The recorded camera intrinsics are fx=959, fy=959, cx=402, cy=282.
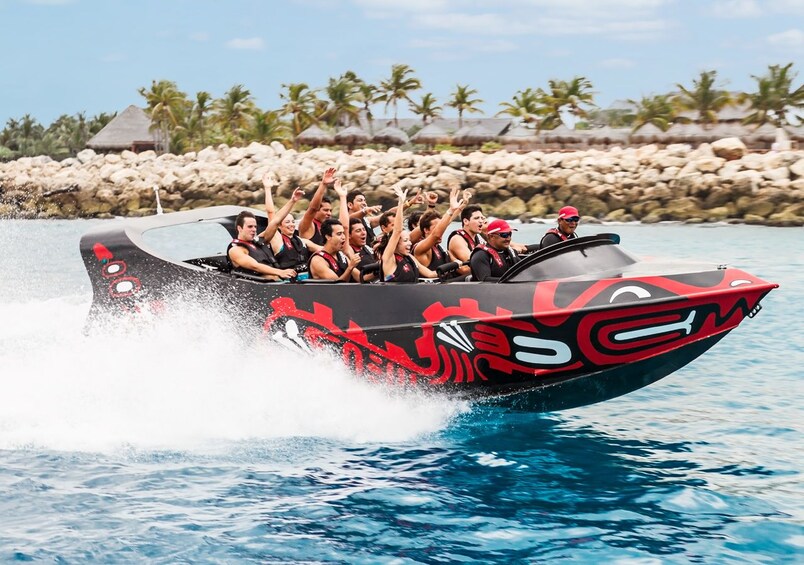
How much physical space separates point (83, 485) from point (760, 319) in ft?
32.7

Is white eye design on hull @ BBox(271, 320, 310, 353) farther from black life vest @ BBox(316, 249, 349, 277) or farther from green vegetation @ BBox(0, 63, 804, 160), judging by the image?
green vegetation @ BBox(0, 63, 804, 160)

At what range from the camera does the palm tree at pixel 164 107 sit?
202ft

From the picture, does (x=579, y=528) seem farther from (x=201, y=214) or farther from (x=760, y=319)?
(x=760, y=319)

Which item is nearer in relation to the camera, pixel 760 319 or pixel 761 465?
pixel 761 465

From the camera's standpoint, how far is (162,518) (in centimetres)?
551

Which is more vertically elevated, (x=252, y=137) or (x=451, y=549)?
(x=252, y=137)

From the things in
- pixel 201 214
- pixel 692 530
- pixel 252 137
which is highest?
pixel 252 137

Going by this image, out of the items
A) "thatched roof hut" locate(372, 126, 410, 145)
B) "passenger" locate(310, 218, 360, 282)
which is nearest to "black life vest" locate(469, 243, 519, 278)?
"passenger" locate(310, 218, 360, 282)

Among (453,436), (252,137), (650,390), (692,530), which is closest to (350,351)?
(453,436)

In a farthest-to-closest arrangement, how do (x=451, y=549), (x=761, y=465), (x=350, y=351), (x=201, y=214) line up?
(x=201, y=214), (x=350, y=351), (x=761, y=465), (x=451, y=549)

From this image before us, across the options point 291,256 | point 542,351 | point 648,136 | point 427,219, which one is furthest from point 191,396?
point 648,136

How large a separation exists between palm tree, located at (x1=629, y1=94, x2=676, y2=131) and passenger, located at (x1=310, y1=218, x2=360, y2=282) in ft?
163

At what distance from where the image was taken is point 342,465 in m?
6.51

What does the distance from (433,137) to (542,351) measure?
50.1 metres
